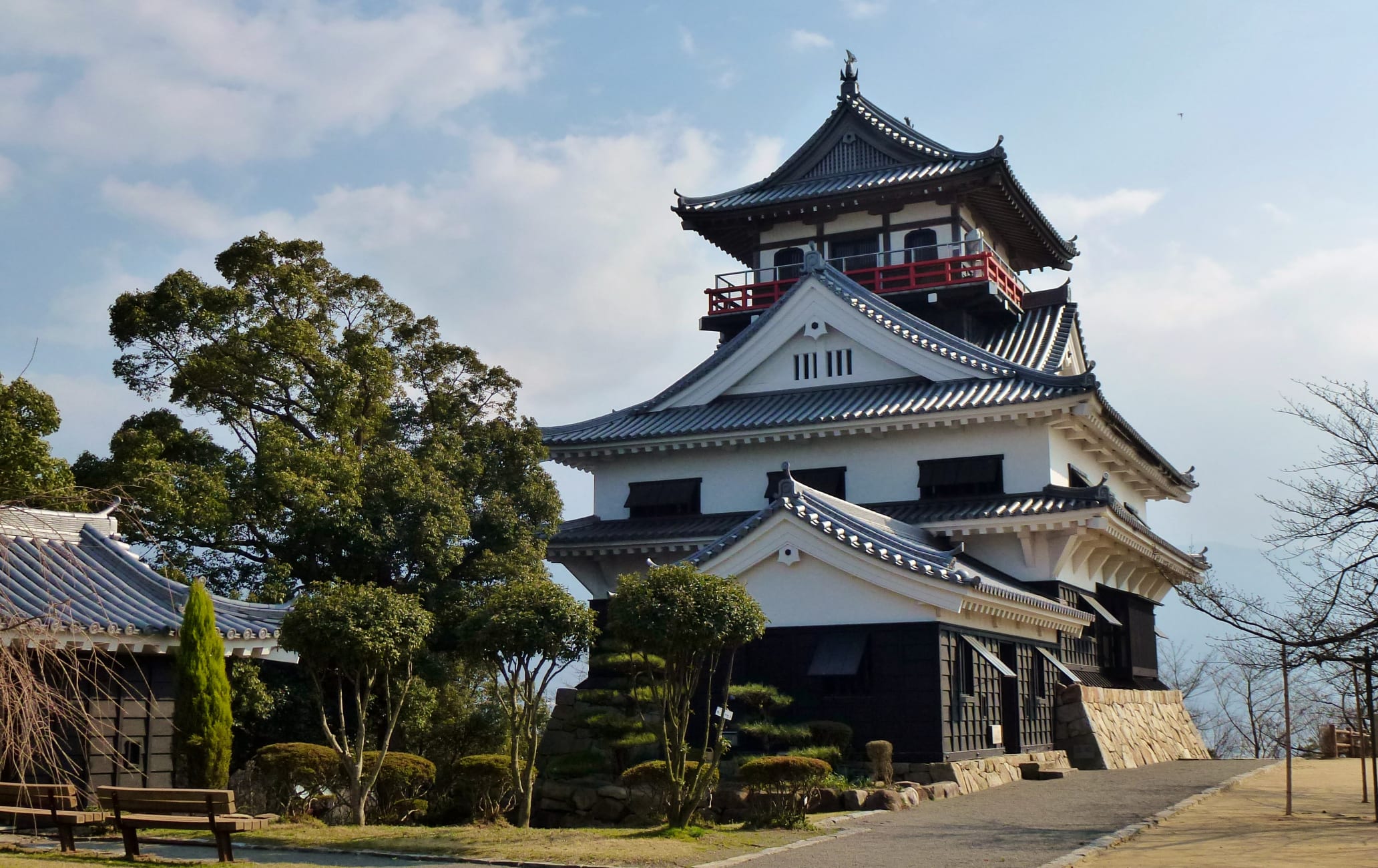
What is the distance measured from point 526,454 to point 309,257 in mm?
6392

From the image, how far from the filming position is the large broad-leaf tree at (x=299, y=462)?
938 inches

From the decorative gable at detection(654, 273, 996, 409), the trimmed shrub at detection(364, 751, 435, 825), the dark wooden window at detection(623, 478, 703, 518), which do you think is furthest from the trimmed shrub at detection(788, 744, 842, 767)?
the decorative gable at detection(654, 273, 996, 409)

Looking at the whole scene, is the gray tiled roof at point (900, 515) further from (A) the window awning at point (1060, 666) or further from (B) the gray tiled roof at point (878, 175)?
(B) the gray tiled roof at point (878, 175)

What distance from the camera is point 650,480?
3170 cm

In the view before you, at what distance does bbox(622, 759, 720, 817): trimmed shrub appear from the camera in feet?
58.7

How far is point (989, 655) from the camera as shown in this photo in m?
22.5

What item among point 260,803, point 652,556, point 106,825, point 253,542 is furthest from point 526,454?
point 106,825

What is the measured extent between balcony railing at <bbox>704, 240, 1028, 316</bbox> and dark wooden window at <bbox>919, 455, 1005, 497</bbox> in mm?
6452

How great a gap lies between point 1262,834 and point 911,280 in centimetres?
2117

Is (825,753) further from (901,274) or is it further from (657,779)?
(901,274)

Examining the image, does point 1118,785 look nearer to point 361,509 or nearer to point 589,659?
point 589,659

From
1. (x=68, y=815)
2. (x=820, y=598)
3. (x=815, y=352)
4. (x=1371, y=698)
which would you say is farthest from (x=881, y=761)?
(x=815, y=352)

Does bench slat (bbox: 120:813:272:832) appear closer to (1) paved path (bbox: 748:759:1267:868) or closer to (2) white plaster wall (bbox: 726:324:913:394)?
(1) paved path (bbox: 748:759:1267:868)

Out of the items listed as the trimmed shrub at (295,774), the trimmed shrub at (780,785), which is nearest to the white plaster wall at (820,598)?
the trimmed shrub at (780,785)
